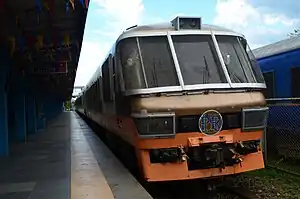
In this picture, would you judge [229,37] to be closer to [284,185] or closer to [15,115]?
[284,185]

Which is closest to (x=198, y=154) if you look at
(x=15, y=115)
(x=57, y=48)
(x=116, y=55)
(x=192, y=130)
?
(x=192, y=130)

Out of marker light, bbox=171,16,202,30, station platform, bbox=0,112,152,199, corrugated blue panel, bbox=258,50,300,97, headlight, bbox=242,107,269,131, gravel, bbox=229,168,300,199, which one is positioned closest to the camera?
station platform, bbox=0,112,152,199

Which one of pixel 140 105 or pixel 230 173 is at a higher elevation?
pixel 140 105

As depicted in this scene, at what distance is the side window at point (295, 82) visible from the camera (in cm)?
1020

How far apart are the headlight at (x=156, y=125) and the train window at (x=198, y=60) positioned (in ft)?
2.52

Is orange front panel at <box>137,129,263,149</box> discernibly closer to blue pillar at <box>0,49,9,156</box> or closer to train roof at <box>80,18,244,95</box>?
train roof at <box>80,18,244,95</box>

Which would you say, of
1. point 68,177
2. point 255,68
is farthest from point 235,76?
point 68,177

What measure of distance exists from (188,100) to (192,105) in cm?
12

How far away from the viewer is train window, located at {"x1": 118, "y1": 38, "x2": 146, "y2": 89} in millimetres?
6801

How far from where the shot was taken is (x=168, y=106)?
6.44 metres

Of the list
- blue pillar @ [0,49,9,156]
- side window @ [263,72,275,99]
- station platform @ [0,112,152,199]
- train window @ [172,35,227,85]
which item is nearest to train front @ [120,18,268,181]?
train window @ [172,35,227,85]

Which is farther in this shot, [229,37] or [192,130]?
[229,37]

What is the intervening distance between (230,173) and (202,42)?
221 cm

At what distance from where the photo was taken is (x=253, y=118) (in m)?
6.87
